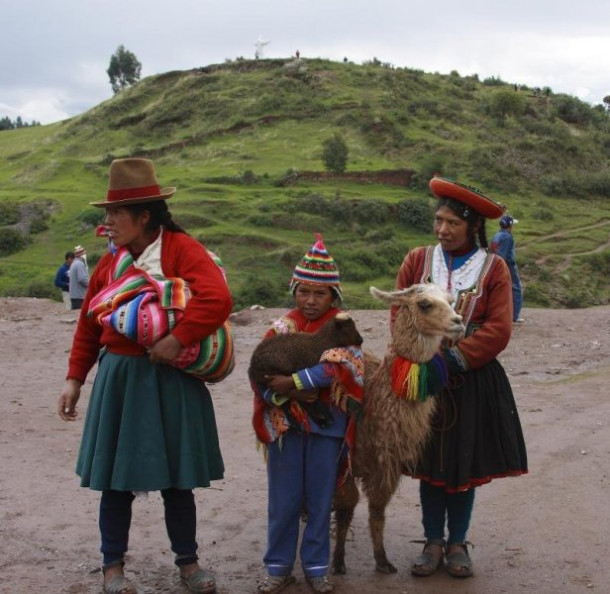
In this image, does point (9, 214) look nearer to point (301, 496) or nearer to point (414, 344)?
point (301, 496)

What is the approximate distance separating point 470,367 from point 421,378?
0.88 ft

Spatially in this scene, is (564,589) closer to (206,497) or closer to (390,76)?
(206,497)

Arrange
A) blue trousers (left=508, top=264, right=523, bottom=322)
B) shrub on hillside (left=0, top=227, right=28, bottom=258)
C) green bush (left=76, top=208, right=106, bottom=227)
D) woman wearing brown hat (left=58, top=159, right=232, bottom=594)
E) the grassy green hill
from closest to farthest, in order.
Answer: woman wearing brown hat (left=58, top=159, right=232, bottom=594) < blue trousers (left=508, top=264, right=523, bottom=322) < the grassy green hill < shrub on hillside (left=0, top=227, right=28, bottom=258) < green bush (left=76, top=208, right=106, bottom=227)

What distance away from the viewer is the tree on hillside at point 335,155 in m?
34.3

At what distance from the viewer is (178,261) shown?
3.58 m

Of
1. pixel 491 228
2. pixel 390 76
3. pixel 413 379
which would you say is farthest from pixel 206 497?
pixel 390 76

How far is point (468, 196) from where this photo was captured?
376 centimetres

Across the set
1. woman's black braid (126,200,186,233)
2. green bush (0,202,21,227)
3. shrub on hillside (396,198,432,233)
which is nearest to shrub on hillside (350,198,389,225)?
shrub on hillside (396,198,432,233)

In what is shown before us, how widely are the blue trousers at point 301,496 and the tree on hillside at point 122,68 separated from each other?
266 feet

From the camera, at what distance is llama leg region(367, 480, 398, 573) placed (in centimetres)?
394

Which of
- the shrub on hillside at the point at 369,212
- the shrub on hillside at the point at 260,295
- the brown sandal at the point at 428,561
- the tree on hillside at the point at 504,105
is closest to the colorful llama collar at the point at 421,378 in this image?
the brown sandal at the point at 428,561

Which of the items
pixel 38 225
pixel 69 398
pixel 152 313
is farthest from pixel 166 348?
pixel 38 225

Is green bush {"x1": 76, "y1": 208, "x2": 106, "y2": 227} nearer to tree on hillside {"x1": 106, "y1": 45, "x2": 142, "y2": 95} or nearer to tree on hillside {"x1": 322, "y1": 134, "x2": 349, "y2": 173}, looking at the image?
tree on hillside {"x1": 322, "y1": 134, "x2": 349, "y2": 173}

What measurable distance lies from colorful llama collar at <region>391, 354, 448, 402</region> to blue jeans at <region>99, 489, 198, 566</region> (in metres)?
1.13
